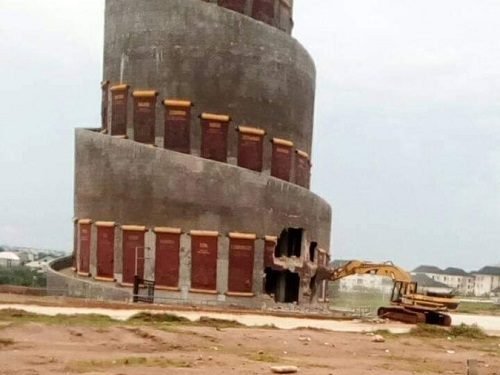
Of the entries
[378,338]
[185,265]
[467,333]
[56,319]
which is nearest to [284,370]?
[378,338]

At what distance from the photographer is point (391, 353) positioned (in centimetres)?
1862

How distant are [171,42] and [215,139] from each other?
17.4 feet

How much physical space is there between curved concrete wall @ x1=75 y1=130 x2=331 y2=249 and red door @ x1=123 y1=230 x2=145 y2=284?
622 mm

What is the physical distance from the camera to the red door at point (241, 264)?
32.7 metres

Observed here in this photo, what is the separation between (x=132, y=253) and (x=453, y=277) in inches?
5805

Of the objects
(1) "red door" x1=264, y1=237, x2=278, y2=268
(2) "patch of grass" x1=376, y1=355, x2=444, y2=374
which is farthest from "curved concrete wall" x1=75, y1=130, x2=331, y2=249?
(2) "patch of grass" x1=376, y1=355, x2=444, y2=374

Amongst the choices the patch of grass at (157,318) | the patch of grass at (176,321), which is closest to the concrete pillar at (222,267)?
the patch of grass at (176,321)

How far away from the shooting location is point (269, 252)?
1321 inches

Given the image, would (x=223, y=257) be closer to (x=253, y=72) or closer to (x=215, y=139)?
(x=215, y=139)

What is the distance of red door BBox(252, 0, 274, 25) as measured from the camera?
37750mm

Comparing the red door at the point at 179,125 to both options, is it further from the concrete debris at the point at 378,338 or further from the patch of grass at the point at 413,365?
the patch of grass at the point at 413,365

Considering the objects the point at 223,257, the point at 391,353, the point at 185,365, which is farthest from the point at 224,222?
the point at 185,365

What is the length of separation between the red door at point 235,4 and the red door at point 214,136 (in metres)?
6.65

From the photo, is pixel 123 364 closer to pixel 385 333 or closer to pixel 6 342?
pixel 6 342
